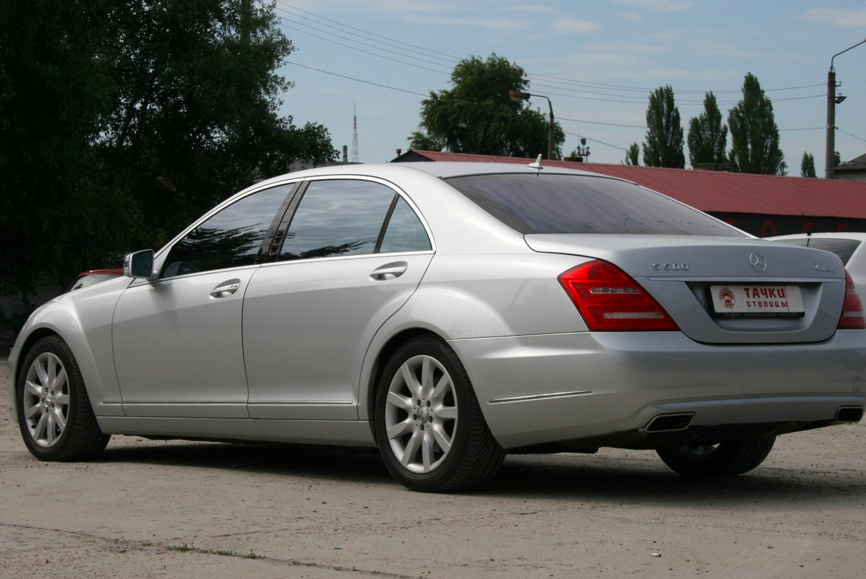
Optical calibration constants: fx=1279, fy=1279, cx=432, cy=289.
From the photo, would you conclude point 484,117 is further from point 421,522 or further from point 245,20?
point 421,522

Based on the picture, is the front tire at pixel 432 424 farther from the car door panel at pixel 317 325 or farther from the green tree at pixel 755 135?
the green tree at pixel 755 135

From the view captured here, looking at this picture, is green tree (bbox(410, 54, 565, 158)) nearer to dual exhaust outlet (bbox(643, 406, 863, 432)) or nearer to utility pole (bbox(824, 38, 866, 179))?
utility pole (bbox(824, 38, 866, 179))

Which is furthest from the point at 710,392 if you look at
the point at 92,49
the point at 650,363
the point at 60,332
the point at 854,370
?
the point at 92,49

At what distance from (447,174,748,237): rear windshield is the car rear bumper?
2.22 ft

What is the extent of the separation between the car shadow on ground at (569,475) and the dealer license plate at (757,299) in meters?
0.83

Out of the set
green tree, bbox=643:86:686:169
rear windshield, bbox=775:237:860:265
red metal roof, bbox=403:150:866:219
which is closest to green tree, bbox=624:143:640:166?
green tree, bbox=643:86:686:169

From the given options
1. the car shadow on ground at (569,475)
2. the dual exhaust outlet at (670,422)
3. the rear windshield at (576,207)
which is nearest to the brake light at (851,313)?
the rear windshield at (576,207)

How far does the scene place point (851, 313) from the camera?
5.75m

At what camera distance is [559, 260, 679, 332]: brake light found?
5129 mm

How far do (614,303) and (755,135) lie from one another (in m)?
91.2

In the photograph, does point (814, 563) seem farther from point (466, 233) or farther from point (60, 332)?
point (60, 332)

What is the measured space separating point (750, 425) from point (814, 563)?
1.32 m

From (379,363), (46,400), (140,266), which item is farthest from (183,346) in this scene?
(379,363)

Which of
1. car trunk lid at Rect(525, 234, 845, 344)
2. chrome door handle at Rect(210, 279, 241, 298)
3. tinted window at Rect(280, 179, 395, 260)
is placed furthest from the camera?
chrome door handle at Rect(210, 279, 241, 298)
